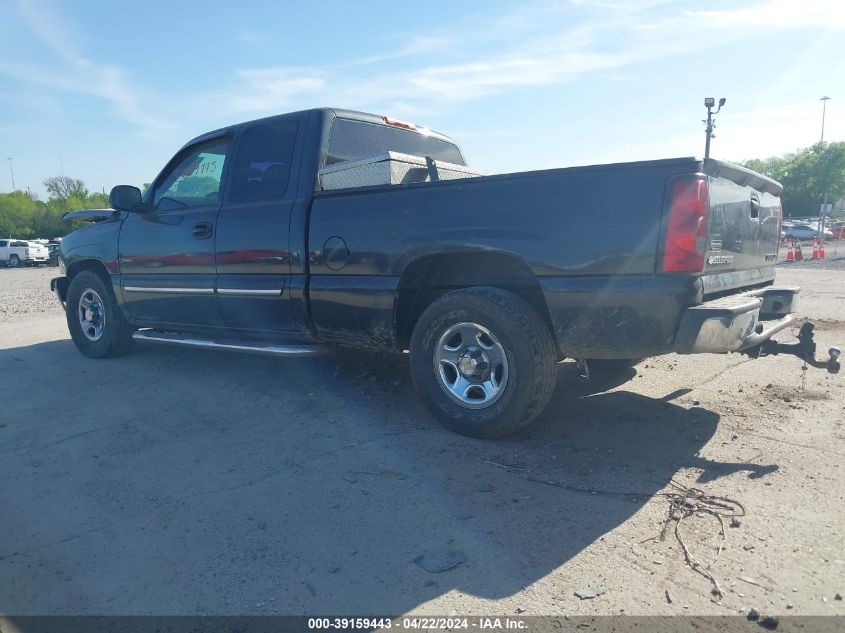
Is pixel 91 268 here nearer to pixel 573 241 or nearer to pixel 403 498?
→ pixel 403 498

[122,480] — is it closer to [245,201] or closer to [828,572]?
[245,201]

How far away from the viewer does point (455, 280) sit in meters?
4.19

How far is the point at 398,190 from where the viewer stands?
160 inches

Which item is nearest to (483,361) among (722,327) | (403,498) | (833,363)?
(403,498)

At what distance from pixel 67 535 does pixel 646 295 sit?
120 inches

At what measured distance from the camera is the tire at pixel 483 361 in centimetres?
366

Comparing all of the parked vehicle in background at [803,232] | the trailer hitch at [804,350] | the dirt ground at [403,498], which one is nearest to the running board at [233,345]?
the dirt ground at [403,498]

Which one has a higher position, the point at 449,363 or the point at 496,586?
the point at 449,363

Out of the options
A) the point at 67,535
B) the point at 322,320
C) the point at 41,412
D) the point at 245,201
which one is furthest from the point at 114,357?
the point at 67,535

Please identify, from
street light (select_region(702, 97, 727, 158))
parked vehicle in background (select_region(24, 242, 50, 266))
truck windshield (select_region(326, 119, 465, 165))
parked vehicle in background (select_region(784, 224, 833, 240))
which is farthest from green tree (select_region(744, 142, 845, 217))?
truck windshield (select_region(326, 119, 465, 165))

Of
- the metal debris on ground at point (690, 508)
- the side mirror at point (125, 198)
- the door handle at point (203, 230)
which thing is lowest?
the metal debris on ground at point (690, 508)

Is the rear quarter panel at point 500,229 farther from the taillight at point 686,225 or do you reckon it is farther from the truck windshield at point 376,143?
the truck windshield at point 376,143

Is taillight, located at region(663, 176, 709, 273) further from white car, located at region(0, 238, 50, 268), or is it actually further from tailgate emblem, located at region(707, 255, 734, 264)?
white car, located at region(0, 238, 50, 268)

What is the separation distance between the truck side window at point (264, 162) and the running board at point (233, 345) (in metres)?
1.14
